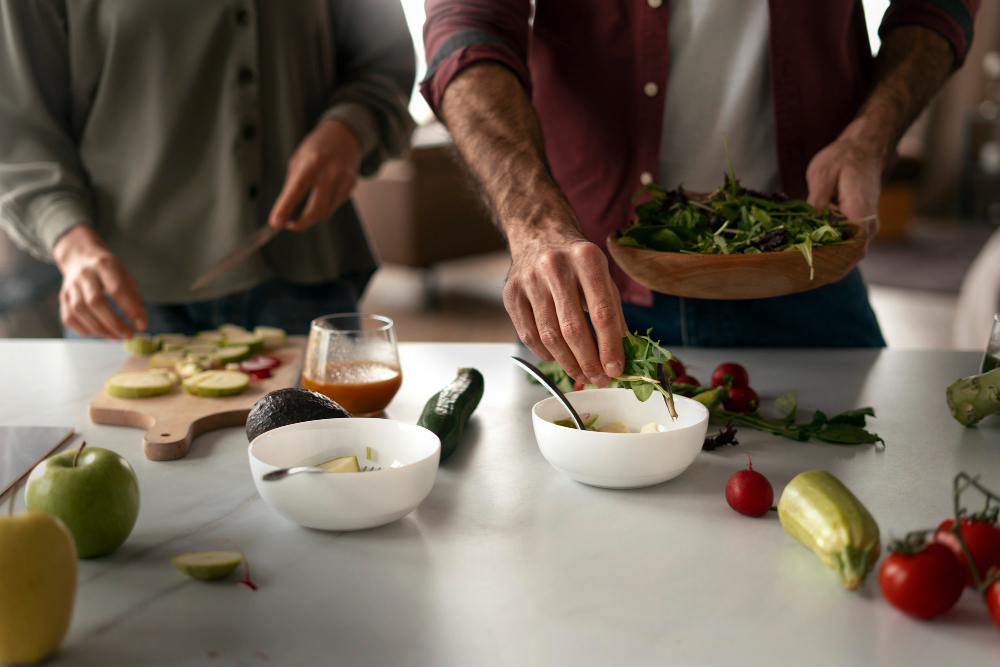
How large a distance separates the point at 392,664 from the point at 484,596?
128mm

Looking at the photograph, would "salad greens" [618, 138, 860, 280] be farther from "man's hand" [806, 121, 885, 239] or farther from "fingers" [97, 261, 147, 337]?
"fingers" [97, 261, 147, 337]

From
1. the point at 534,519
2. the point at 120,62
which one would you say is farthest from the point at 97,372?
the point at 534,519

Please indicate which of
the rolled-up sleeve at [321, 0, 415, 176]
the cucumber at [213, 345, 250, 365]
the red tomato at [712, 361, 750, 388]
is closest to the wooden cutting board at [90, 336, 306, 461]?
the cucumber at [213, 345, 250, 365]

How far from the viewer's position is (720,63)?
1709 millimetres

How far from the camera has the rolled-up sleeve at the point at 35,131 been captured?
5.99ft

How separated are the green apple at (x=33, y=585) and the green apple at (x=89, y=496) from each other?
0.14 metres

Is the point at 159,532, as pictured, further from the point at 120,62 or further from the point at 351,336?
the point at 120,62

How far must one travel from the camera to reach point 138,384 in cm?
138

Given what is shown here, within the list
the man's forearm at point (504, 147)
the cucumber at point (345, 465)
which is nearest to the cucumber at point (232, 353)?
the man's forearm at point (504, 147)

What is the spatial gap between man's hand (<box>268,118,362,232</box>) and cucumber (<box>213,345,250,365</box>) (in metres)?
0.34

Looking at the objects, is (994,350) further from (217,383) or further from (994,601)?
(217,383)

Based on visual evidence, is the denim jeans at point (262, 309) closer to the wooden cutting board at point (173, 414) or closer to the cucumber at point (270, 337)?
the cucumber at point (270, 337)

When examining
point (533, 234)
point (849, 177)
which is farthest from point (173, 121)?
point (849, 177)

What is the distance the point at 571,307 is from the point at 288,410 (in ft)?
1.29
